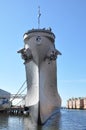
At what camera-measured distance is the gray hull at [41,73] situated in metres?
32.0

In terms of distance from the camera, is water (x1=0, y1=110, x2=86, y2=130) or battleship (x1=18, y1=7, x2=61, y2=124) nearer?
battleship (x1=18, y1=7, x2=61, y2=124)

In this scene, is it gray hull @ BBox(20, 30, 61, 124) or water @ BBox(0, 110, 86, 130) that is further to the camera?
water @ BBox(0, 110, 86, 130)

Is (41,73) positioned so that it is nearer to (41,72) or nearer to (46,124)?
(41,72)

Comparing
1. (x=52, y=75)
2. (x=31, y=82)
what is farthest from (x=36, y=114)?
(x=52, y=75)

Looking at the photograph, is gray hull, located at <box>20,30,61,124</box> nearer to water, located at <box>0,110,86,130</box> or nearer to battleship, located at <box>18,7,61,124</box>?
battleship, located at <box>18,7,61,124</box>

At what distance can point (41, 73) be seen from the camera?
110 feet

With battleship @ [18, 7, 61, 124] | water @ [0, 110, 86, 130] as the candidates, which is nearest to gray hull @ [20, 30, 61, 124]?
battleship @ [18, 7, 61, 124]

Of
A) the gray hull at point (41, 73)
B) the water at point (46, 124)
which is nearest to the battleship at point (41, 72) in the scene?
the gray hull at point (41, 73)

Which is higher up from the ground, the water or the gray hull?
the gray hull

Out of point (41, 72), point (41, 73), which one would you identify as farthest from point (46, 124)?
point (41, 72)

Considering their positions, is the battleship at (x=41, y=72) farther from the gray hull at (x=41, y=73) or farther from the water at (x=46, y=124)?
the water at (x=46, y=124)

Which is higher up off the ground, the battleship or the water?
the battleship

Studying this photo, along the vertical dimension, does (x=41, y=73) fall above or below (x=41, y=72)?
below

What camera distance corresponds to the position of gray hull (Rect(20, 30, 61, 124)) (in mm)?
32031
